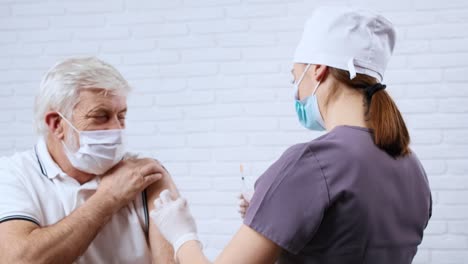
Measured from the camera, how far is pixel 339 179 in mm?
1093

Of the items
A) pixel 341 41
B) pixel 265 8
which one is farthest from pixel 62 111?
pixel 265 8

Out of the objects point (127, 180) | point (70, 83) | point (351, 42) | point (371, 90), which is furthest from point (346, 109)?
point (70, 83)

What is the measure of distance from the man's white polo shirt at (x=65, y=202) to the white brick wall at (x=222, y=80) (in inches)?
37.4

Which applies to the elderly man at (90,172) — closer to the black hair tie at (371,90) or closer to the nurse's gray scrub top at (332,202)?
the nurse's gray scrub top at (332,202)

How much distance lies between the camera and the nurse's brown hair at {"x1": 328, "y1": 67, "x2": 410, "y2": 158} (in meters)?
1.16

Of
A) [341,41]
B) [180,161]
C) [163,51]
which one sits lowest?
[180,161]

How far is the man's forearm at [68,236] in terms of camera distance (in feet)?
4.60

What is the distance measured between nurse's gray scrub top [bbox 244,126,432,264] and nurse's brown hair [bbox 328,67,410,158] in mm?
24

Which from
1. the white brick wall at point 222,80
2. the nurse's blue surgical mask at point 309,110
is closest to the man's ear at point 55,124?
the nurse's blue surgical mask at point 309,110

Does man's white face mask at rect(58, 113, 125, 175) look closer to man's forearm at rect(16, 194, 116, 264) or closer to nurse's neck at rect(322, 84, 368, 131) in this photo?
man's forearm at rect(16, 194, 116, 264)

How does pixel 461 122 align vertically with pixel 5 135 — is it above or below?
above

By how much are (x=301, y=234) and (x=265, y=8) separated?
166 centimetres

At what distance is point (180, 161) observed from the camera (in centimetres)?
261

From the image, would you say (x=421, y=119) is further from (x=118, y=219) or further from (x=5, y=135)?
(x=5, y=135)
